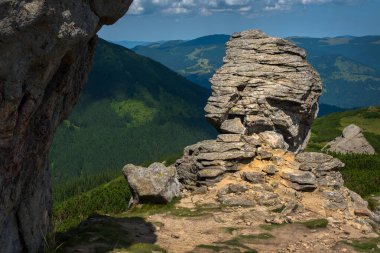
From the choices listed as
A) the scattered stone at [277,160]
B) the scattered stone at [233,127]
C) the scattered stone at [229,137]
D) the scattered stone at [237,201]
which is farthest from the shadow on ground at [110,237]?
the scattered stone at [233,127]

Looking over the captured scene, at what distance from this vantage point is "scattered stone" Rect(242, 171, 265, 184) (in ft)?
153

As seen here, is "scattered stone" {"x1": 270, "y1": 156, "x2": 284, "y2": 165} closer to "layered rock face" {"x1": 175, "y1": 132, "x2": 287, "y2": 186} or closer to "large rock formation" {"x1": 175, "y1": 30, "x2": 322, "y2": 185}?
"layered rock face" {"x1": 175, "y1": 132, "x2": 287, "y2": 186}

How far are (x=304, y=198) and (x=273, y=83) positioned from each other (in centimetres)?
1851

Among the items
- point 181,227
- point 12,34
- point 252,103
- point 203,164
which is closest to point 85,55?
point 12,34

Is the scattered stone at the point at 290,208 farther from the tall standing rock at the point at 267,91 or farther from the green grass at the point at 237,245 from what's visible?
the tall standing rock at the point at 267,91

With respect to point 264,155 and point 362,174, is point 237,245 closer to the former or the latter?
point 264,155

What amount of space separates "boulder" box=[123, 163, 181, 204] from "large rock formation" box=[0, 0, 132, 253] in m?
17.3

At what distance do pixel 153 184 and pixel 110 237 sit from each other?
559 inches

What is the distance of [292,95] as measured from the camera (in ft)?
184

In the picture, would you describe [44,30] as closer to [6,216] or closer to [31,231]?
[6,216]

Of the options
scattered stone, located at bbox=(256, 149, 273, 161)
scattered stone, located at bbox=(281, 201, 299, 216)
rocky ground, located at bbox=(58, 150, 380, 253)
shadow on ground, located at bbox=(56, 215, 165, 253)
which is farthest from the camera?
scattered stone, located at bbox=(256, 149, 273, 161)

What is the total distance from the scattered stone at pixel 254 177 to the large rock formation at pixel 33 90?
80.0 ft

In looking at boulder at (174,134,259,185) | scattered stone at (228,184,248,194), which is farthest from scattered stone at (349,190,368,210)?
scattered stone at (228,184,248,194)

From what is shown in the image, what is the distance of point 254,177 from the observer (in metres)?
46.9
